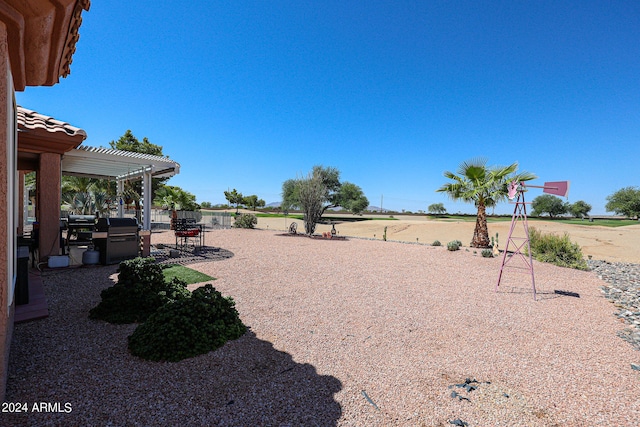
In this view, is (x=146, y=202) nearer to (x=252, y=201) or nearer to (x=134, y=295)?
(x=134, y=295)

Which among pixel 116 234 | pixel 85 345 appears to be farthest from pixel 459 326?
pixel 116 234

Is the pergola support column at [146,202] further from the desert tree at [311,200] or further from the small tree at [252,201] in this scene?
the small tree at [252,201]

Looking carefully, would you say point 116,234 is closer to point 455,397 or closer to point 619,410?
point 455,397

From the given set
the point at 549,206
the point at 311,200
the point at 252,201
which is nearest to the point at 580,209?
the point at 549,206

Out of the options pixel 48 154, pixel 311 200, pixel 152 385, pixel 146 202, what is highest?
pixel 48 154

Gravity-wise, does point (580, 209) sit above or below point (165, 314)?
above

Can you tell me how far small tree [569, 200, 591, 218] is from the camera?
61.4m

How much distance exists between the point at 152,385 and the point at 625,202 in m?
67.2

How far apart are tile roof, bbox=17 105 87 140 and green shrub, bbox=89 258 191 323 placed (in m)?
4.33

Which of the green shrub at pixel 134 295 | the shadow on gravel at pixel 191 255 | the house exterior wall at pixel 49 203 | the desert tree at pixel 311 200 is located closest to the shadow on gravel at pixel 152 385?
the green shrub at pixel 134 295

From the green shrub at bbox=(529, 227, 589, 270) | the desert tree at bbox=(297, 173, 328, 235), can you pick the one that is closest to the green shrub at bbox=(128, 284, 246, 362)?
the green shrub at bbox=(529, 227, 589, 270)

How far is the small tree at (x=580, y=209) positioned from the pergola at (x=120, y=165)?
79.7 m

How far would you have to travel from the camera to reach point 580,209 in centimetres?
6138

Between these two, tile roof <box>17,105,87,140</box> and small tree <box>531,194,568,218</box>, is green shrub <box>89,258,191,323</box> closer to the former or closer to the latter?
tile roof <box>17,105,87,140</box>
